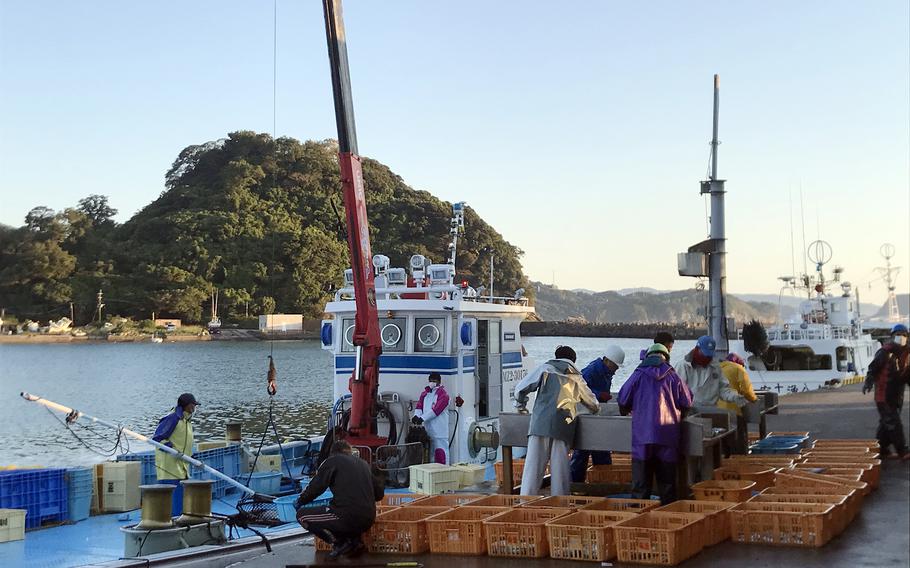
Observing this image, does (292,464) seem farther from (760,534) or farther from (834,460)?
(760,534)

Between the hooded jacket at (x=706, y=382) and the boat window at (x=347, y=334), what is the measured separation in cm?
677

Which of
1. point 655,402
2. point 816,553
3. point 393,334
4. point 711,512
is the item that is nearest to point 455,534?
point 711,512

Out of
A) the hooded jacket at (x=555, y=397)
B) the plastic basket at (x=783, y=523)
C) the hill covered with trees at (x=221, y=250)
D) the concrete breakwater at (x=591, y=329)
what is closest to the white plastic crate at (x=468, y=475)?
the hooded jacket at (x=555, y=397)

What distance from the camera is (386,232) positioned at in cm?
9175

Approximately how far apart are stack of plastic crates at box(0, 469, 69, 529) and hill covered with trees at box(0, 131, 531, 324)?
76624 mm

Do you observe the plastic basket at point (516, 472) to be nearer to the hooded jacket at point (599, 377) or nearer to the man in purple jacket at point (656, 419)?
the hooded jacket at point (599, 377)

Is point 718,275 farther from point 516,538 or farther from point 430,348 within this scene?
point 516,538

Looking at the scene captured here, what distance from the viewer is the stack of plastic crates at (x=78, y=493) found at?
442 inches

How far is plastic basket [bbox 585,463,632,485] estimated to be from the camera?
9047 mm

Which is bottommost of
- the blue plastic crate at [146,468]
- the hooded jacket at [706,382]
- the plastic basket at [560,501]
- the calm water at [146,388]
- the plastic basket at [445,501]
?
the calm water at [146,388]

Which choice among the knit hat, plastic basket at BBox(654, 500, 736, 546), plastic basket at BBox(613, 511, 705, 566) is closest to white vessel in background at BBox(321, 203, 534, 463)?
the knit hat

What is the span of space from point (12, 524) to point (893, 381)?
9.24 meters

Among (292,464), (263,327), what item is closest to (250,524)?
(292,464)

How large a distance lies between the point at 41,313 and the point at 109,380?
44.4 meters
